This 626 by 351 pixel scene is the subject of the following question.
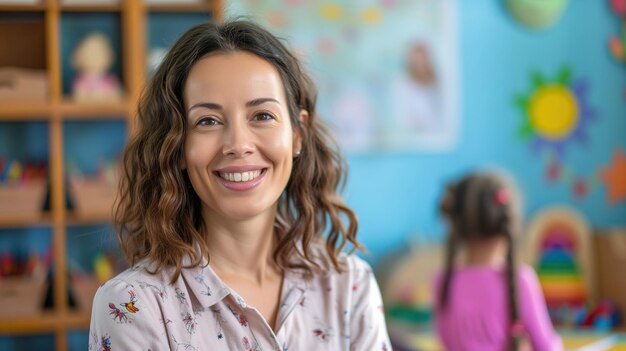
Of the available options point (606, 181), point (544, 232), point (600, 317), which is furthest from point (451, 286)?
point (606, 181)

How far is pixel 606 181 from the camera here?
13.0 feet

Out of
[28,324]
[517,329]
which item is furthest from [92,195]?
[517,329]

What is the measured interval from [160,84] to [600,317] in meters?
2.51

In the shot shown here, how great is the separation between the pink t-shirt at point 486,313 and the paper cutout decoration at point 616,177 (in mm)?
1563

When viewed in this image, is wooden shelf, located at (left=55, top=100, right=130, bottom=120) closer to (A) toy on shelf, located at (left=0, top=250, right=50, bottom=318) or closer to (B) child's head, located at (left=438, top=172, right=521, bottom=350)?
(A) toy on shelf, located at (left=0, top=250, right=50, bottom=318)

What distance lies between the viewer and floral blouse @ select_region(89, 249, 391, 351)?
48.8 inches

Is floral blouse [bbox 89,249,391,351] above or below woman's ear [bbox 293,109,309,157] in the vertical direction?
below

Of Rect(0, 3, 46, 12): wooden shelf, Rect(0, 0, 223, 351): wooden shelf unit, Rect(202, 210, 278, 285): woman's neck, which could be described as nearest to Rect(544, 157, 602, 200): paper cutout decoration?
Rect(0, 0, 223, 351): wooden shelf unit

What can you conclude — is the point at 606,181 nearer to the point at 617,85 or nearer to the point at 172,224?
the point at 617,85

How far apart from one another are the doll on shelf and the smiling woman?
1.71m

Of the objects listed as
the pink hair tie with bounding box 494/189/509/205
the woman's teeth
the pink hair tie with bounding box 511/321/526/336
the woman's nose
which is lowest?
the pink hair tie with bounding box 511/321/526/336

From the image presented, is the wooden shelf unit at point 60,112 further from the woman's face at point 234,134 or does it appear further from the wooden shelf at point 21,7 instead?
the woman's face at point 234,134

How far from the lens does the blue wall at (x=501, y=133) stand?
374 centimetres

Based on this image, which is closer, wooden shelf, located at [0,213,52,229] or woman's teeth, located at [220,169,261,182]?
woman's teeth, located at [220,169,261,182]
